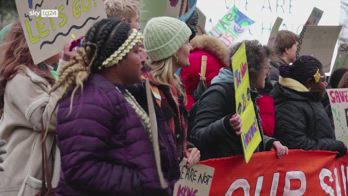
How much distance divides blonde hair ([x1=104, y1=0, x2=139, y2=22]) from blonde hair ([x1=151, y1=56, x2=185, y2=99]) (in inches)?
20.3

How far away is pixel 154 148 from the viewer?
10.3ft

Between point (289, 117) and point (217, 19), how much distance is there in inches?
122

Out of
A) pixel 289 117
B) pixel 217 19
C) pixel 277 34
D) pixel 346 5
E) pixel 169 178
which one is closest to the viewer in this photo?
pixel 169 178

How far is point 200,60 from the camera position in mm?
6125

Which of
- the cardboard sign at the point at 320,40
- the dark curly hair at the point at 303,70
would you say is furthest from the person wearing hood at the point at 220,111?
the cardboard sign at the point at 320,40

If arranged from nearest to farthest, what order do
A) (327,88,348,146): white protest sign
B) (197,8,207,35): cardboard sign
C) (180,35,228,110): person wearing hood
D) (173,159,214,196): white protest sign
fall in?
1. (173,159,214,196): white protest sign
2. (180,35,228,110): person wearing hood
3. (327,88,348,146): white protest sign
4. (197,8,207,35): cardboard sign

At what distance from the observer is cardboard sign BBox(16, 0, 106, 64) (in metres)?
3.79

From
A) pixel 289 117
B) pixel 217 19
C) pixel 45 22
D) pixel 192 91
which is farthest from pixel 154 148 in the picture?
pixel 217 19

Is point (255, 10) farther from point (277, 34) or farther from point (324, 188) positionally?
point (324, 188)

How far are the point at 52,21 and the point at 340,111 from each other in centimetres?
310

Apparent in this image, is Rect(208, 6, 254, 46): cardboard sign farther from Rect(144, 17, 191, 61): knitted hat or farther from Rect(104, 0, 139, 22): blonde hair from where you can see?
Rect(144, 17, 191, 61): knitted hat

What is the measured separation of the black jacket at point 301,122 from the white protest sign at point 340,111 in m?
0.51

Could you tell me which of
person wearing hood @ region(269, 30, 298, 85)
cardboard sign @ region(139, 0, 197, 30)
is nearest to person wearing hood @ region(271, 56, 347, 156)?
cardboard sign @ region(139, 0, 197, 30)

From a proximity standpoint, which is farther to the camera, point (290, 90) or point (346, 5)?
point (346, 5)
